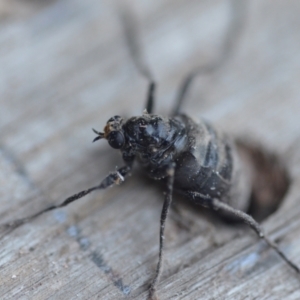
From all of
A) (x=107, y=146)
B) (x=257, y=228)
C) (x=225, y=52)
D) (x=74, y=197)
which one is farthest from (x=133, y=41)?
(x=257, y=228)

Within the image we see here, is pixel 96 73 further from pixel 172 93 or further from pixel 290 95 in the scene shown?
pixel 290 95

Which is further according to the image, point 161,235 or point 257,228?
point 257,228

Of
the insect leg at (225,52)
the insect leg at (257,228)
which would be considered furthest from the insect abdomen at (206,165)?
the insect leg at (225,52)

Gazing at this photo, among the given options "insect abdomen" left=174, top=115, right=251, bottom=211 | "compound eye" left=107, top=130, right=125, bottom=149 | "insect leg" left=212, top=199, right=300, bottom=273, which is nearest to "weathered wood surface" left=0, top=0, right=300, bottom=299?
"insect leg" left=212, top=199, right=300, bottom=273

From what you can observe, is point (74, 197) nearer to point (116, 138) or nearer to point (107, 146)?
point (116, 138)

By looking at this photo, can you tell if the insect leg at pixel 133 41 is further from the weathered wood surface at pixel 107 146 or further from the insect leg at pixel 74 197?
the insect leg at pixel 74 197

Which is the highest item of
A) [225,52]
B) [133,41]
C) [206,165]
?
[133,41]
